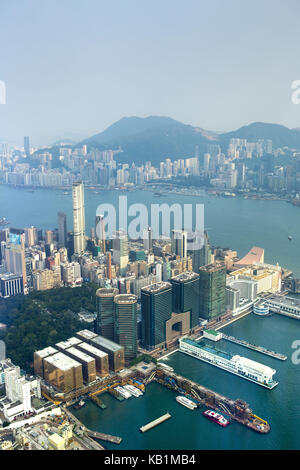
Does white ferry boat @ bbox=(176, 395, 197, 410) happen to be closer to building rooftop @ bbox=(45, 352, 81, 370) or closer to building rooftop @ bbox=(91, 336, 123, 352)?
building rooftop @ bbox=(91, 336, 123, 352)

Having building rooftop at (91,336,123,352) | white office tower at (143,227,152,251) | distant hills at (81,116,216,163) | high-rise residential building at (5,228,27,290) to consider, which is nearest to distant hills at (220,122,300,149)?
distant hills at (81,116,216,163)

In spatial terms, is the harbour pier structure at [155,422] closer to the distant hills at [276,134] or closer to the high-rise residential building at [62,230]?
the high-rise residential building at [62,230]

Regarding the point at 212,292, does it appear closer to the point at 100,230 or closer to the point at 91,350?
the point at 91,350

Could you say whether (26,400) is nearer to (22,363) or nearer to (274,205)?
(22,363)

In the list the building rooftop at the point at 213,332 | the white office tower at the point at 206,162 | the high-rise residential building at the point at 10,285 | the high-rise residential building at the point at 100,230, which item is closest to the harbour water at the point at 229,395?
the building rooftop at the point at 213,332

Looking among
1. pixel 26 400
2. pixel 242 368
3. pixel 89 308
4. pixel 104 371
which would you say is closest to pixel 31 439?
pixel 26 400
